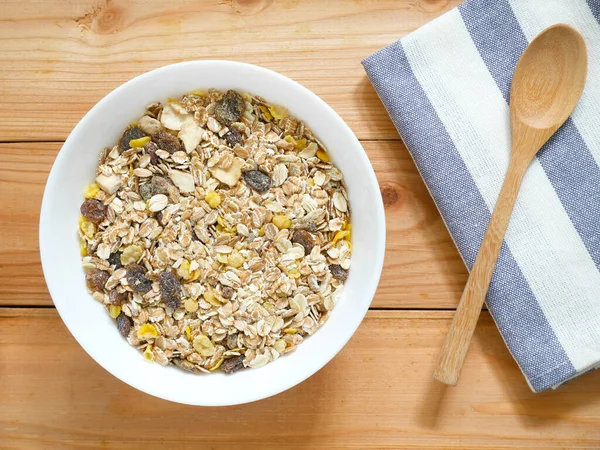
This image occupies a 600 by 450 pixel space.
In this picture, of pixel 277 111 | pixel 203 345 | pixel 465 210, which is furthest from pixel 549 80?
pixel 203 345

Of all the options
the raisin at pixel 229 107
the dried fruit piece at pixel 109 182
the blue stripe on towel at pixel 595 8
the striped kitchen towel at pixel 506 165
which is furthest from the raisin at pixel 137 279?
the blue stripe on towel at pixel 595 8

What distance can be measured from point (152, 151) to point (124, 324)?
23 centimetres

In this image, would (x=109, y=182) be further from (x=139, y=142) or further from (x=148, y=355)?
(x=148, y=355)

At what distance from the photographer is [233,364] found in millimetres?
771

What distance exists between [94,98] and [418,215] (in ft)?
1.69

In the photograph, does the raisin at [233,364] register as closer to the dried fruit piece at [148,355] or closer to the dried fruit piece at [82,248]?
the dried fruit piece at [148,355]

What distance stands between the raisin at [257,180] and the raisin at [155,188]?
0.10 meters

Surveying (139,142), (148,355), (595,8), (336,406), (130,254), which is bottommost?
(336,406)

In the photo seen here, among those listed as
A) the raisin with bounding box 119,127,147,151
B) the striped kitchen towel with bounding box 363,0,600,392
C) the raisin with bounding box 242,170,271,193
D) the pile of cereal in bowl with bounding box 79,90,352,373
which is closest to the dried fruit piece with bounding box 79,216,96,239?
the pile of cereal in bowl with bounding box 79,90,352,373

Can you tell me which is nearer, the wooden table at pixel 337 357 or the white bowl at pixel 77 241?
the white bowl at pixel 77 241

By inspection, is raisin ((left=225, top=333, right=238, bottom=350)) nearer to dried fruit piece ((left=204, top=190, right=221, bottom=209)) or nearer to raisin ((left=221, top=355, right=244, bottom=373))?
raisin ((left=221, top=355, right=244, bottom=373))

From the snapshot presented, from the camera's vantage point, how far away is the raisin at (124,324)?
77 centimetres

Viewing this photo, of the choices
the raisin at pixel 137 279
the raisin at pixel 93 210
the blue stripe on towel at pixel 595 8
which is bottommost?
the raisin at pixel 137 279

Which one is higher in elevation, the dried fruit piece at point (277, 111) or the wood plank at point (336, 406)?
the dried fruit piece at point (277, 111)
